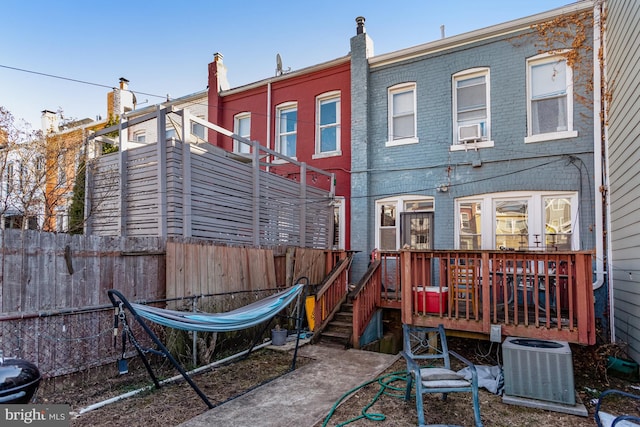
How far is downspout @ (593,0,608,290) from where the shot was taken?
6801 mm

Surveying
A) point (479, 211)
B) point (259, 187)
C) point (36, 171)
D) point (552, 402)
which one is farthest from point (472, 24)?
point (36, 171)

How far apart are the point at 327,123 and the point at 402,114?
7.04 ft

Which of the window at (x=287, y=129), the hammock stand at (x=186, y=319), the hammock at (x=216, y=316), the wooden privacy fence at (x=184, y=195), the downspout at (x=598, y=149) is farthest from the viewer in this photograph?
the window at (x=287, y=129)

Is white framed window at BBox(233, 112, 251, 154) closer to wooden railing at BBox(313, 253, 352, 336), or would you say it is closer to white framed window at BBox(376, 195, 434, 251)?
white framed window at BBox(376, 195, 434, 251)

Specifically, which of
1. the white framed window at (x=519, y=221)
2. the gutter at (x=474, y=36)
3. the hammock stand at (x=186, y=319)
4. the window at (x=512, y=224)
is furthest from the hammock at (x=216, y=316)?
the gutter at (x=474, y=36)

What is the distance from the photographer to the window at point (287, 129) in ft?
36.3

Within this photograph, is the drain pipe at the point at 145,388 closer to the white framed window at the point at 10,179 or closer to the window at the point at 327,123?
the window at the point at 327,123

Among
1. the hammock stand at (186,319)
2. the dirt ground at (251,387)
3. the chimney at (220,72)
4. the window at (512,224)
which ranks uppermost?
the chimney at (220,72)

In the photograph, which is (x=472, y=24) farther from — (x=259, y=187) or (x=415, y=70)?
(x=259, y=187)

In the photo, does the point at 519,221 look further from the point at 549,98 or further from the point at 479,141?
the point at 549,98

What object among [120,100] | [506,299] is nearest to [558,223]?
[506,299]

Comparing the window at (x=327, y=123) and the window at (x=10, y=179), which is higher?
the window at (x=327, y=123)

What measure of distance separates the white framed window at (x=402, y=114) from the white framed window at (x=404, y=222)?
1.46m

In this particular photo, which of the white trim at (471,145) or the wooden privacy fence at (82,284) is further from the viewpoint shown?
the white trim at (471,145)
